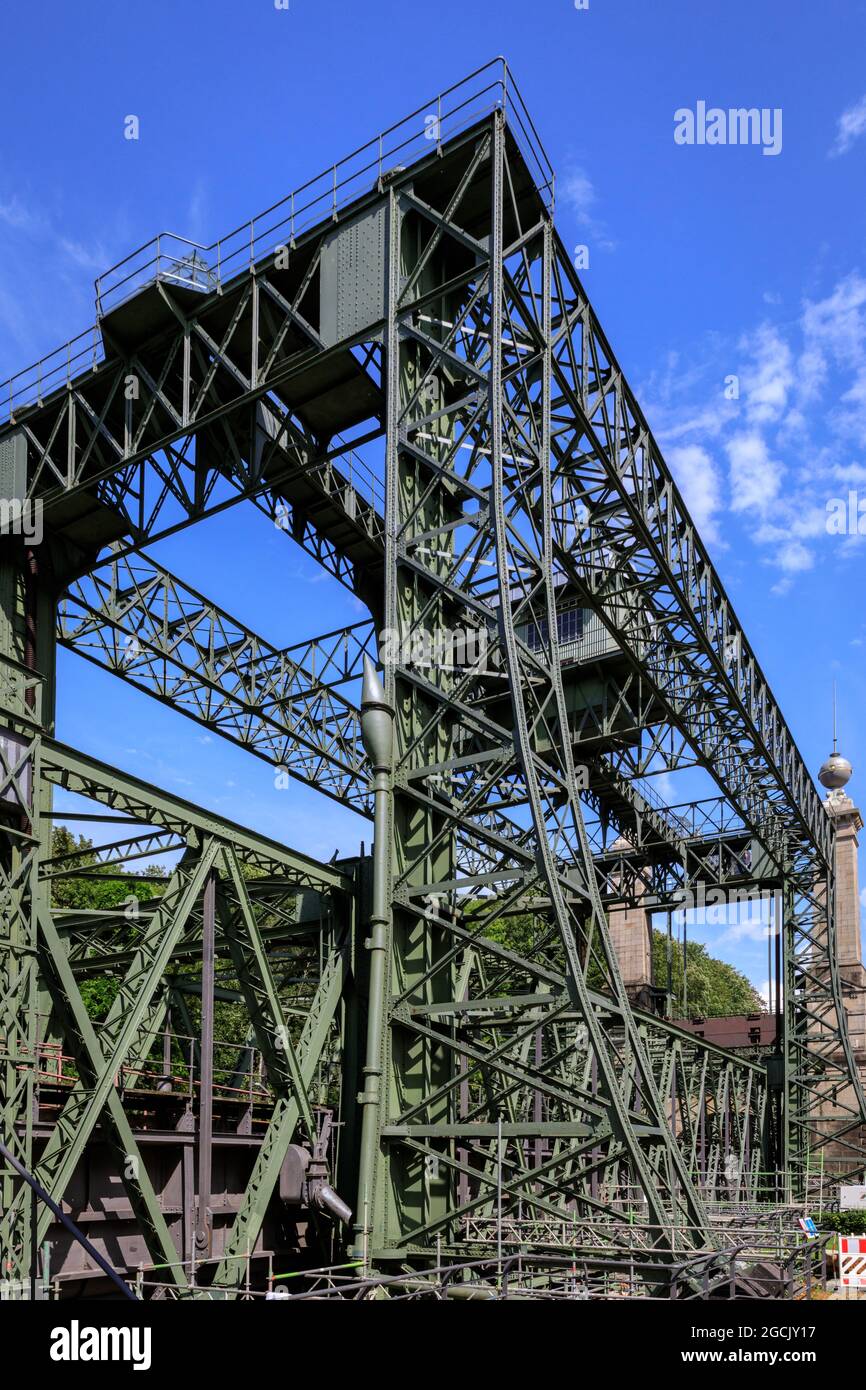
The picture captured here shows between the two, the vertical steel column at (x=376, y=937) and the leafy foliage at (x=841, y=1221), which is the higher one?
the vertical steel column at (x=376, y=937)

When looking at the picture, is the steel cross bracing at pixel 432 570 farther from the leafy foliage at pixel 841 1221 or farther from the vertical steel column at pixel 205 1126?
the leafy foliage at pixel 841 1221

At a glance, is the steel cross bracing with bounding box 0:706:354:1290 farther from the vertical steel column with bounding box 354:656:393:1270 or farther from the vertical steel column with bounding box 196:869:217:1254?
the vertical steel column with bounding box 354:656:393:1270

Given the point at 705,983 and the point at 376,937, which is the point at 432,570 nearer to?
the point at 376,937

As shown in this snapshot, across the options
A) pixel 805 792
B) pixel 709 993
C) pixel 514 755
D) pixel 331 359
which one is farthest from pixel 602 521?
pixel 709 993

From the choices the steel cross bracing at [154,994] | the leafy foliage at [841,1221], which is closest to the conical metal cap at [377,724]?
the steel cross bracing at [154,994]

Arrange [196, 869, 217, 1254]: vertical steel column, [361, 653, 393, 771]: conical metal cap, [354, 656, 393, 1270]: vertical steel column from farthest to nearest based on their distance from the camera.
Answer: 1. [361, 653, 393, 771]: conical metal cap
2. [196, 869, 217, 1254]: vertical steel column
3. [354, 656, 393, 1270]: vertical steel column

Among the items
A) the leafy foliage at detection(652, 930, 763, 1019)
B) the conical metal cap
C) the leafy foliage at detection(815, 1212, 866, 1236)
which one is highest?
the conical metal cap

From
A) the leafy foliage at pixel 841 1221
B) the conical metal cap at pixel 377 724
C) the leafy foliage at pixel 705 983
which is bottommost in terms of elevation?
the leafy foliage at pixel 841 1221

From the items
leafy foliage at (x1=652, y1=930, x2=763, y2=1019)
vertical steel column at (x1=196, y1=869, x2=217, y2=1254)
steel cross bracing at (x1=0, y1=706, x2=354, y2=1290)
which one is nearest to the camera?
steel cross bracing at (x1=0, y1=706, x2=354, y2=1290)

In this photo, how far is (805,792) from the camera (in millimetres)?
40594

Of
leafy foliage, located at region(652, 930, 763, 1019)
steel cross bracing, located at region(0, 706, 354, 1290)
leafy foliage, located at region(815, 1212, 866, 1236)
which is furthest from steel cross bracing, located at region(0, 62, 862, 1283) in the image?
leafy foliage, located at region(652, 930, 763, 1019)
